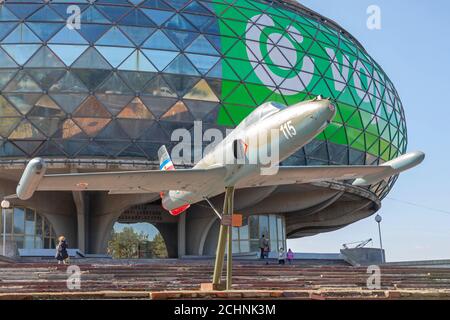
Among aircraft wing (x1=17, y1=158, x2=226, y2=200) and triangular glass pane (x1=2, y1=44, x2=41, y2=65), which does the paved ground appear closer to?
aircraft wing (x1=17, y1=158, x2=226, y2=200)

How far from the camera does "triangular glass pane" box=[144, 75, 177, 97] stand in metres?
32.9

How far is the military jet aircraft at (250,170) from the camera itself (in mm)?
13133

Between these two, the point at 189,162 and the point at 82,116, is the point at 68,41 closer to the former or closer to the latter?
the point at 82,116

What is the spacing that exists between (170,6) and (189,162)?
929 centimetres

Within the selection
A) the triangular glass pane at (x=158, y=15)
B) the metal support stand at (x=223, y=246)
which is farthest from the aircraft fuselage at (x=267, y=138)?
the triangular glass pane at (x=158, y=15)

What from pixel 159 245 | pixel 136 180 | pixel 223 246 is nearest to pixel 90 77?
pixel 159 245

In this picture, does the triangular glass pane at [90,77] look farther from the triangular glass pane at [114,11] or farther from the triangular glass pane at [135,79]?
the triangular glass pane at [114,11]

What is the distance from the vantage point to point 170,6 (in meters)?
35.6

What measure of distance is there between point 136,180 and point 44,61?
65.8 feet

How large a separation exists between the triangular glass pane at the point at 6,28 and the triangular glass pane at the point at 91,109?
615 cm

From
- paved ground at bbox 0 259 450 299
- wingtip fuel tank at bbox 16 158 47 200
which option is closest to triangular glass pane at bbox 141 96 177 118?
paved ground at bbox 0 259 450 299

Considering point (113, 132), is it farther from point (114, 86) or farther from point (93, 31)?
point (93, 31)

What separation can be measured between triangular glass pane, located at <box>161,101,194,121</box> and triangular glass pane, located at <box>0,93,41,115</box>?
6614mm
